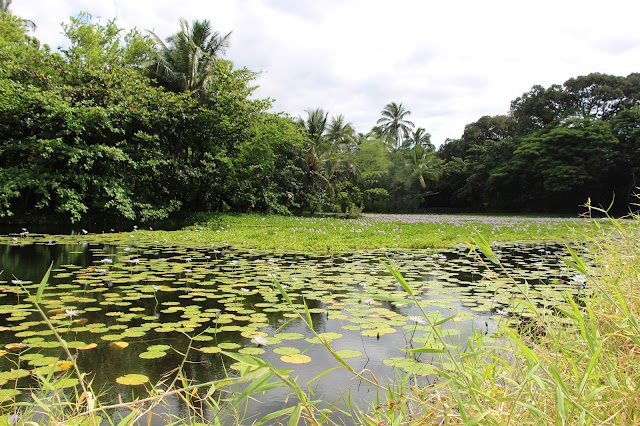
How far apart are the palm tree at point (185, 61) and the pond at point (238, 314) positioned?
551 inches

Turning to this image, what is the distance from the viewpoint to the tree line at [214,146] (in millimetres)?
9711

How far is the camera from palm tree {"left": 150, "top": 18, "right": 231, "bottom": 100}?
58.6 feet

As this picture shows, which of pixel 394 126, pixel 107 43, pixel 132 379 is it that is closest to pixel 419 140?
pixel 394 126

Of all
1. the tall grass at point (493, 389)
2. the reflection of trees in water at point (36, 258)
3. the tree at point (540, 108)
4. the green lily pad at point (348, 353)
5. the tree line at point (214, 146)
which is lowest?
the reflection of trees in water at point (36, 258)

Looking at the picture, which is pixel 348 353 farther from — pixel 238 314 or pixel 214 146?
pixel 214 146

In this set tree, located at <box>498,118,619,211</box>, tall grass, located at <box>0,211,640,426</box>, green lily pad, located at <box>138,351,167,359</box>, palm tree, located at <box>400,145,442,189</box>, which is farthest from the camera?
palm tree, located at <box>400,145,442,189</box>

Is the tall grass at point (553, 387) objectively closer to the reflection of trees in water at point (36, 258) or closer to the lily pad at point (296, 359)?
the lily pad at point (296, 359)

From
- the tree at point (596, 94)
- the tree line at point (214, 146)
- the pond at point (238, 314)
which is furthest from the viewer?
the tree at point (596, 94)

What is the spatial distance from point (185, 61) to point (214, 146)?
7459 millimetres

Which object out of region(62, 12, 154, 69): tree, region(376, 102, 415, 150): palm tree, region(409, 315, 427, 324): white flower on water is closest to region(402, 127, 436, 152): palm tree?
region(376, 102, 415, 150): palm tree

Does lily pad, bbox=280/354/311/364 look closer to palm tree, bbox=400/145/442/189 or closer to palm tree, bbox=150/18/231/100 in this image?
palm tree, bbox=150/18/231/100

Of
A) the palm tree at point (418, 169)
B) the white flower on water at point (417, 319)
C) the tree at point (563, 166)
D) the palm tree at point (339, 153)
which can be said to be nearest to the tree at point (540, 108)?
the tree at point (563, 166)

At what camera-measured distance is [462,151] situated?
34.5 m

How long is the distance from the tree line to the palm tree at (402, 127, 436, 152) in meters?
4.76
